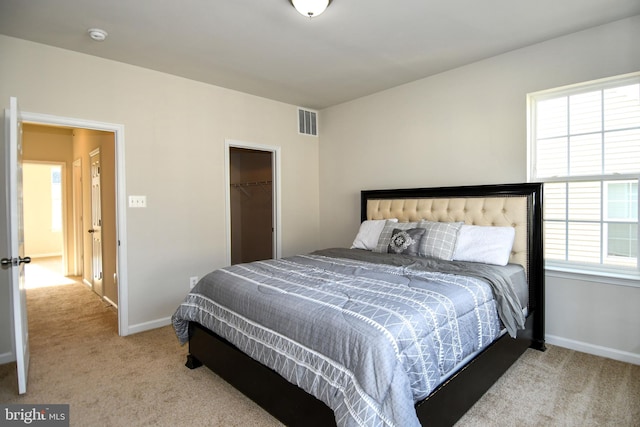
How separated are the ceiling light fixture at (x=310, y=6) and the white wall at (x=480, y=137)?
6.11ft

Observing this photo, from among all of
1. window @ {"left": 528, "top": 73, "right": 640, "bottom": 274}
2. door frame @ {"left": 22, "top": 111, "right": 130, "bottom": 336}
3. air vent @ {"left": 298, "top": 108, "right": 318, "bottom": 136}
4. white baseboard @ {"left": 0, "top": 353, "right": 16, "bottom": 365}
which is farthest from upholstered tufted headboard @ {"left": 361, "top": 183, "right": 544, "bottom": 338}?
white baseboard @ {"left": 0, "top": 353, "right": 16, "bottom": 365}

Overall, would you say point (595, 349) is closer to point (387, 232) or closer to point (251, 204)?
point (387, 232)

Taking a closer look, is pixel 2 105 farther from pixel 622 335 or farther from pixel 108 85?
pixel 622 335

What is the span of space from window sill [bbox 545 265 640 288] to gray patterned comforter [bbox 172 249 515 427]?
910mm

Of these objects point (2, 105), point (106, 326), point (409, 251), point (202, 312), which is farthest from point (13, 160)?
point (409, 251)

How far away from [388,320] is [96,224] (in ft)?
15.3

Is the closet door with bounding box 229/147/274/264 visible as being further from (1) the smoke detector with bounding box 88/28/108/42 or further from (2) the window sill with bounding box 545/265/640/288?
(2) the window sill with bounding box 545/265/640/288

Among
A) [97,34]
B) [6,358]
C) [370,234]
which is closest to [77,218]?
[6,358]

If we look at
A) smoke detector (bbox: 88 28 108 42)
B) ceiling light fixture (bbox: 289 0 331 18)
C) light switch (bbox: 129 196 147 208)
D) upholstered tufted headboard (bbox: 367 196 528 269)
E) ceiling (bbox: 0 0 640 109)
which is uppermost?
ceiling (bbox: 0 0 640 109)

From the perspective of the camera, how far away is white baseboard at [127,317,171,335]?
3392mm

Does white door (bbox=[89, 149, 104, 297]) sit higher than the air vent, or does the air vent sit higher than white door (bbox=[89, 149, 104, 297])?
the air vent

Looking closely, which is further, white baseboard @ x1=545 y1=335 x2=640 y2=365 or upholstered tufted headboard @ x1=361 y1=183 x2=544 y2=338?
upholstered tufted headboard @ x1=361 y1=183 x2=544 y2=338

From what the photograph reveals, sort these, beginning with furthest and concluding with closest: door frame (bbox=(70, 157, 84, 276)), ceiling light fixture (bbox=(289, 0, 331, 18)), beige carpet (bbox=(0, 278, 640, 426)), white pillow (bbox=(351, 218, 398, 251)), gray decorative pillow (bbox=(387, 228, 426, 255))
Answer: door frame (bbox=(70, 157, 84, 276))
white pillow (bbox=(351, 218, 398, 251))
gray decorative pillow (bbox=(387, 228, 426, 255))
ceiling light fixture (bbox=(289, 0, 331, 18))
beige carpet (bbox=(0, 278, 640, 426))

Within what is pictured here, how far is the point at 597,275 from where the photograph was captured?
2732mm
